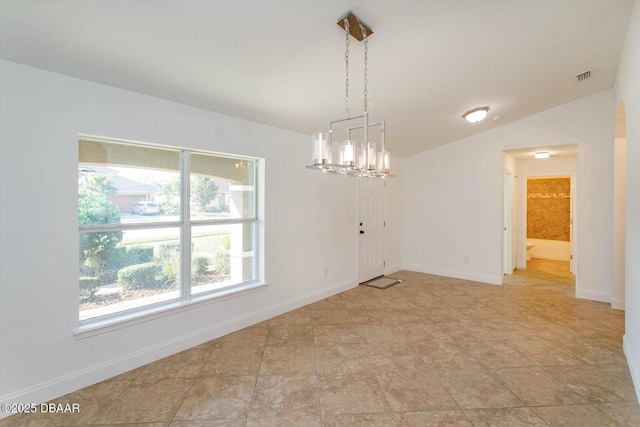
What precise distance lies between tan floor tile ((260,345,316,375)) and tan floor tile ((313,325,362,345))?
0.70ft

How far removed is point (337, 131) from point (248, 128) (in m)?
1.35

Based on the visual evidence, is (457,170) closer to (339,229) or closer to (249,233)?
(339,229)

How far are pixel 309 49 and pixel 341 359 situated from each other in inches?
108

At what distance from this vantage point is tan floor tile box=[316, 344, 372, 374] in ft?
8.52

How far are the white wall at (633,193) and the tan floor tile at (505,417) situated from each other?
93 centimetres

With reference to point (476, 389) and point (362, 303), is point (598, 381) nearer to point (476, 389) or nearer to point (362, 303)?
point (476, 389)

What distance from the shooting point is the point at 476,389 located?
7.56 ft

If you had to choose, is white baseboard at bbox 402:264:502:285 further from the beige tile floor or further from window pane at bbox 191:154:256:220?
window pane at bbox 191:154:256:220

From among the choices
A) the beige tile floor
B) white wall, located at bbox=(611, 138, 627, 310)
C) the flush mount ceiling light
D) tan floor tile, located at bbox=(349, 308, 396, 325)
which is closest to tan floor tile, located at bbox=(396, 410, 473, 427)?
the beige tile floor

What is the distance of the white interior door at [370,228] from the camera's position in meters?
5.23

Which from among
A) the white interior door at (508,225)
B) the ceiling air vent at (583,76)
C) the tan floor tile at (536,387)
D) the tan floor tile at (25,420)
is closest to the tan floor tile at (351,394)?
the tan floor tile at (536,387)

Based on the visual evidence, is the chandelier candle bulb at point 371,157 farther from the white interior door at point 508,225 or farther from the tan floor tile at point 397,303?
the white interior door at point 508,225

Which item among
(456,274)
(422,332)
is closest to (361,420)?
(422,332)

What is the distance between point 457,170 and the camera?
5.66m
